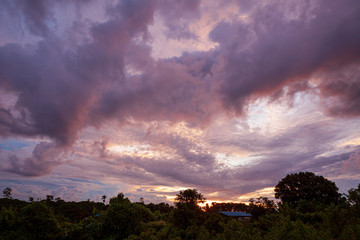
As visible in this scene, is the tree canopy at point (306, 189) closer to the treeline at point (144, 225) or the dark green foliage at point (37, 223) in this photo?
the treeline at point (144, 225)

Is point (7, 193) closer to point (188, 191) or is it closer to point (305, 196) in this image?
point (188, 191)

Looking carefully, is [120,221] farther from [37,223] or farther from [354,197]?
[354,197]

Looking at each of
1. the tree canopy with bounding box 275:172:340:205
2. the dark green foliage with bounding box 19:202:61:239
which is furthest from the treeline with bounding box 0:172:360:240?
the tree canopy with bounding box 275:172:340:205

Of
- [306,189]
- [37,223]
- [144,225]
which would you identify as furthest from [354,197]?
[306,189]

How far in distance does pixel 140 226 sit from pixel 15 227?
8796 millimetres

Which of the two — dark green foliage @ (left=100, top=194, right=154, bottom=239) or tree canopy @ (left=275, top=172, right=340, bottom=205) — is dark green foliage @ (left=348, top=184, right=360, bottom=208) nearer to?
dark green foliage @ (left=100, top=194, right=154, bottom=239)

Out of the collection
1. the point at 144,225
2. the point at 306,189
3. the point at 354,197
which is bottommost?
the point at 144,225

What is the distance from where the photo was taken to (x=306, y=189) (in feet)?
143

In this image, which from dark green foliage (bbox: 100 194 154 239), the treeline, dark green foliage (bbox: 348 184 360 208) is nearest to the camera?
the treeline

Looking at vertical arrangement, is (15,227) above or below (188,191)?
below

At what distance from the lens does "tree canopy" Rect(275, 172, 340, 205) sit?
1665 inches

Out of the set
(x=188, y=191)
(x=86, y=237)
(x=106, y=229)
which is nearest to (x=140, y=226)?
(x=106, y=229)

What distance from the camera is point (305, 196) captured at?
4356cm

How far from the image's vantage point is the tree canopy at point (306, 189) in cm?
4228
